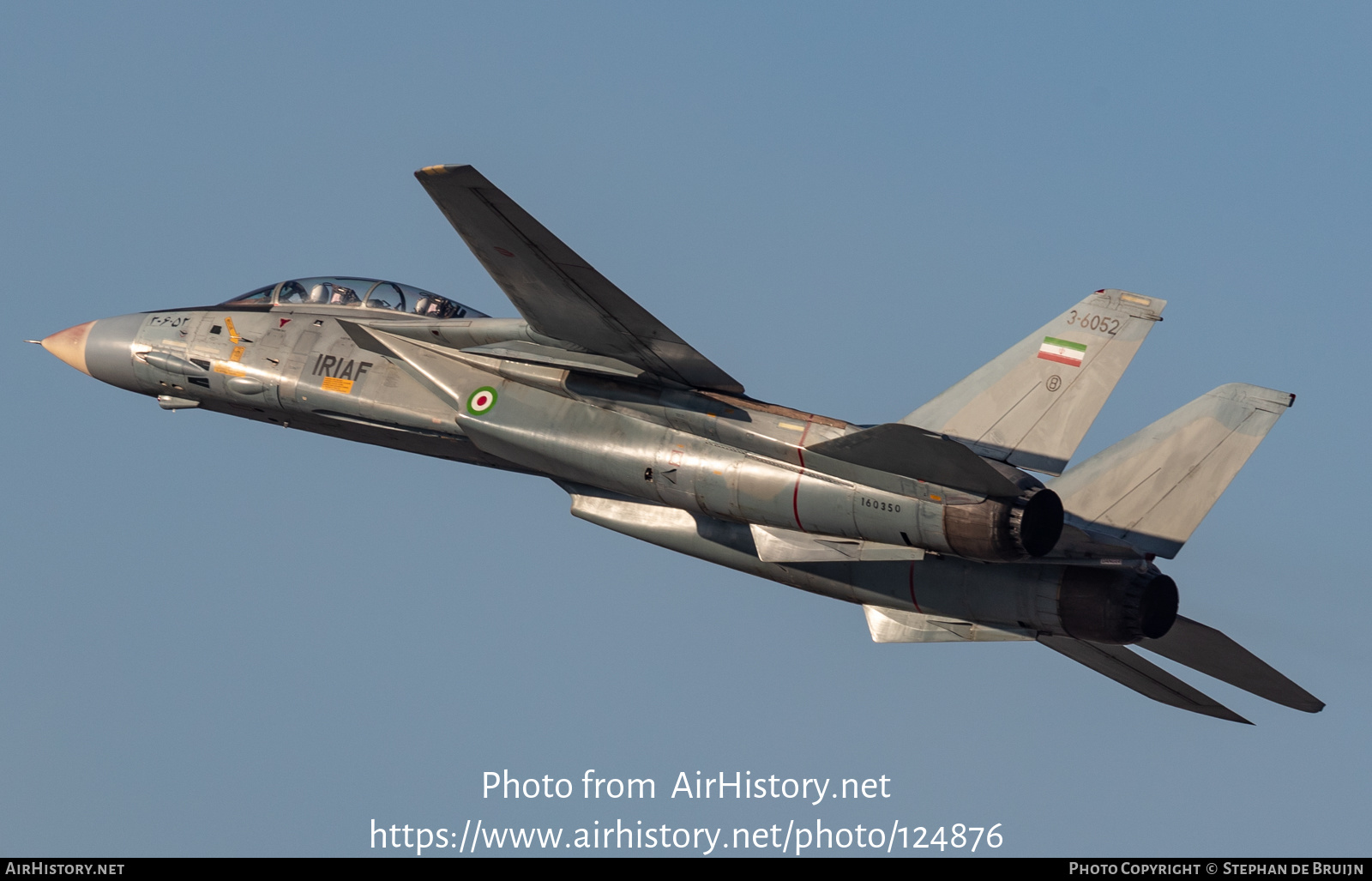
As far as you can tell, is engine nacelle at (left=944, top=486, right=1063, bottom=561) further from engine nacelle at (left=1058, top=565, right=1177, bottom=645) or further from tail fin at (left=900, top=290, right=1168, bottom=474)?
engine nacelle at (left=1058, top=565, right=1177, bottom=645)

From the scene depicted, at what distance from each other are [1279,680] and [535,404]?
935 cm

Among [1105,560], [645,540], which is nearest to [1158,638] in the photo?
[1105,560]

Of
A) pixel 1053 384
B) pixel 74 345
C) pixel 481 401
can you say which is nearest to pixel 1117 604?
pixel 1053 384

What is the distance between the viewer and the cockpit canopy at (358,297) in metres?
20.8

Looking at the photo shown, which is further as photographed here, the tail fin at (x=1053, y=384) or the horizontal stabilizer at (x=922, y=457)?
the tail fin at (x=1053, y=384)

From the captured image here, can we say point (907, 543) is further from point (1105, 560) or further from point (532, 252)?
point (532, 252)

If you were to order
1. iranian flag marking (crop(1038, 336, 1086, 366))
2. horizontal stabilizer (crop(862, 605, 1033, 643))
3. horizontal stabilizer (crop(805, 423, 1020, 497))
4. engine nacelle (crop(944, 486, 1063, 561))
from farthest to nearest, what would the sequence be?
1. horizontal stabilizer (crop(862, 605, 1033, 643))
2. iranian flag marking (crop(1038, 336, 1086, 366))
3. engine nacelle (crop(944, 486, 1063, 561))
4. horizontal stabilizer (crop(805, 423, 1020, 497))

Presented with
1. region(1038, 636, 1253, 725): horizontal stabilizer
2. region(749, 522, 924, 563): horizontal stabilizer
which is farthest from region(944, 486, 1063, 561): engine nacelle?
region(1038, 636, 1253, 725): horizontal stabilizer

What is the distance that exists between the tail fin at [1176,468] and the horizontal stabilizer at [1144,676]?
253cm

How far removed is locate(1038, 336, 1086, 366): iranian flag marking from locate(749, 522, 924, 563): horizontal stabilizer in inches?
105

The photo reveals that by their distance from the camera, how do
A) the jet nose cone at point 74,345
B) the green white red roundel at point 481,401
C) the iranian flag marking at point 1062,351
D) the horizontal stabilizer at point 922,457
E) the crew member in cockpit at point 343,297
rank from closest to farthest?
the horizontal stabilizer at point 922,457 < the iranian flag marking at point 1062,351 < the green white red roundel at point 481,401 < the crew member in cockpit at point 343,297 < the jet nose cone at point 74,345

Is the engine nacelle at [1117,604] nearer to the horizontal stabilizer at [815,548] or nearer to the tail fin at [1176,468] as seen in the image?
the tail fin at [1176,468]

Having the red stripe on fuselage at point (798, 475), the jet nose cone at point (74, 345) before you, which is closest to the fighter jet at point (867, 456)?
the red stripe on fuselage at point (798, 475)

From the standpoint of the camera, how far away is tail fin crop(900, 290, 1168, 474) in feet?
55.6
